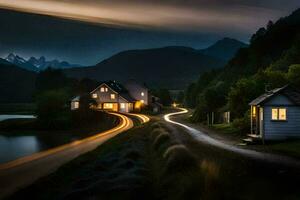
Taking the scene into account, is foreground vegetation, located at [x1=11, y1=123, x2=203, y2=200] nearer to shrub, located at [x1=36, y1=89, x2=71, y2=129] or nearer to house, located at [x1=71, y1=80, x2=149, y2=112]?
shrub, located at [x1=36, y1=89, x2=71, y2=129]

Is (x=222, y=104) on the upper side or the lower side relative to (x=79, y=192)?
upper

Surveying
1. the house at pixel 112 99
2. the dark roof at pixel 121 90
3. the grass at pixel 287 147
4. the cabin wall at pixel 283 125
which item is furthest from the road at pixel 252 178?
the dark roof at pixel 121 90

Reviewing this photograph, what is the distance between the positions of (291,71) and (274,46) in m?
55.7

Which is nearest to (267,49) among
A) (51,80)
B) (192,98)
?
(192,98)

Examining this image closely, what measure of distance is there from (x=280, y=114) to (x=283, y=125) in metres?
1.06

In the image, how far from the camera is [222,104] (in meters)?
75.4

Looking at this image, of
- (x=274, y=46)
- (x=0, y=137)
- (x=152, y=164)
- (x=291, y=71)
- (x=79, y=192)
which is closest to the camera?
(x=79, y=192)

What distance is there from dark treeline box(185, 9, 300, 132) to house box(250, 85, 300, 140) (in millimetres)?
6630

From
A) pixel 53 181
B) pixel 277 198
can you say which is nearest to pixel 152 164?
pixel 53 181

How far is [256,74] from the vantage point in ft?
184

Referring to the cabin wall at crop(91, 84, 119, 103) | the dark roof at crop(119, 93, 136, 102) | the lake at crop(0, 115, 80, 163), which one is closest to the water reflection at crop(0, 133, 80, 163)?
the lake at crop(0, 115, 80, 163)

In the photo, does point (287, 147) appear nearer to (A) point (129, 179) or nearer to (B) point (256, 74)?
(A) point (129, 179)

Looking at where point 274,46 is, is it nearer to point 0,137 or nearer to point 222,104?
point 222,104

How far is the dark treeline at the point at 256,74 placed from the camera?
51497mm
